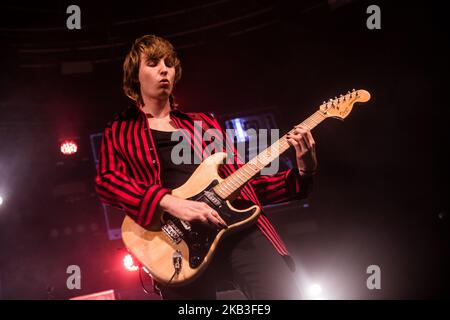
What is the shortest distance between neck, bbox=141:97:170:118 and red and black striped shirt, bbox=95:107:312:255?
0.45 feet

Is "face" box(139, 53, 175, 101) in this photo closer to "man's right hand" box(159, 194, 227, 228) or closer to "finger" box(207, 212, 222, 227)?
"man's right hand" box(159, 194, 227, 228)

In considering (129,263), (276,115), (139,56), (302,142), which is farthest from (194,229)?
(129,263)

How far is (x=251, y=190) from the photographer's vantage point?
7.29 feet

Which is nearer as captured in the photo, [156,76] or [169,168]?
[169,168]

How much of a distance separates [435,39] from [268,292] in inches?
216

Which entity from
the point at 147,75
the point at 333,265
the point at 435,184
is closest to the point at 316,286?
the point at 333,265

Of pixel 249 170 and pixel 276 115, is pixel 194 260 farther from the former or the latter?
pixel 276 115

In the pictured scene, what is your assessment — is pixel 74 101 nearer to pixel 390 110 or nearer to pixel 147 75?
pixel 147 75

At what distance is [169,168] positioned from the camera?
2227 mm

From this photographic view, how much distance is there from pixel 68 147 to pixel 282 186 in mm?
6738

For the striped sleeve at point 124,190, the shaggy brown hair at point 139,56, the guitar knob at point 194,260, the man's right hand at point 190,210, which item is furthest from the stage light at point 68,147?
the guitar knob at point 194,260

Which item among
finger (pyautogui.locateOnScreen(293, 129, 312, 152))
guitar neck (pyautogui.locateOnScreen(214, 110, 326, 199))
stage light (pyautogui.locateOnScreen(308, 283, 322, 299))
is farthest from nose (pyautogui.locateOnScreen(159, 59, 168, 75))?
stage light (pyautogui.locateOnScreen(308, 283, 322, 299))

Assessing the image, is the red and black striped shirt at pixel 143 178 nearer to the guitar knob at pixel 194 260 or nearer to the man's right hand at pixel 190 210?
the man's right hand at pixel 190 210

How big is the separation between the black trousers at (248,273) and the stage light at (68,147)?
260 inches
